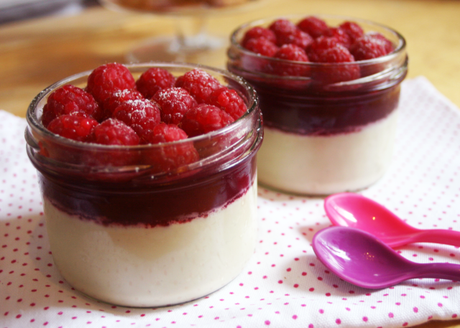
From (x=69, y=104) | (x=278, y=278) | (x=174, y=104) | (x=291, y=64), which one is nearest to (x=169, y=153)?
(x=174, y=104)

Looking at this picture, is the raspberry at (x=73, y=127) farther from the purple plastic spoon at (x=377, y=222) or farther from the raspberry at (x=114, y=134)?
the purple plastic spoon at (x=377, y=222)

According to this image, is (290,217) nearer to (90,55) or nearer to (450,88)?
(450,88)

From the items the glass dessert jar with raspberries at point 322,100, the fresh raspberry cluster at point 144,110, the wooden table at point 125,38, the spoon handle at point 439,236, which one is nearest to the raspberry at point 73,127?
the fresh raspberry cluster at point 144,110

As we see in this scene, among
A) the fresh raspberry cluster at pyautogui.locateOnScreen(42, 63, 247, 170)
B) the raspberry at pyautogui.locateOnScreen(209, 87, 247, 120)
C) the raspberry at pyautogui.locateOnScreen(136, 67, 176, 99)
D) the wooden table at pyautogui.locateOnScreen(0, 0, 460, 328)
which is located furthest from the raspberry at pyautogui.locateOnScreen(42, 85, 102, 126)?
the wooden table at pyautogui.locateOnScreen(0, 0, 460, 328)

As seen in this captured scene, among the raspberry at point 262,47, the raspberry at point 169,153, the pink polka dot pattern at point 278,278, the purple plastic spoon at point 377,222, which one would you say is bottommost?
the pink polka dot pattern at point 278,278

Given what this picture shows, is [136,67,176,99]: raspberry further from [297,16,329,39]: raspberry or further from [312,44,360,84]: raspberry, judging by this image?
[297,16,329,39]: raspberry

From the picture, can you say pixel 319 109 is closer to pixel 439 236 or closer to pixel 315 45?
pixel 315 45
